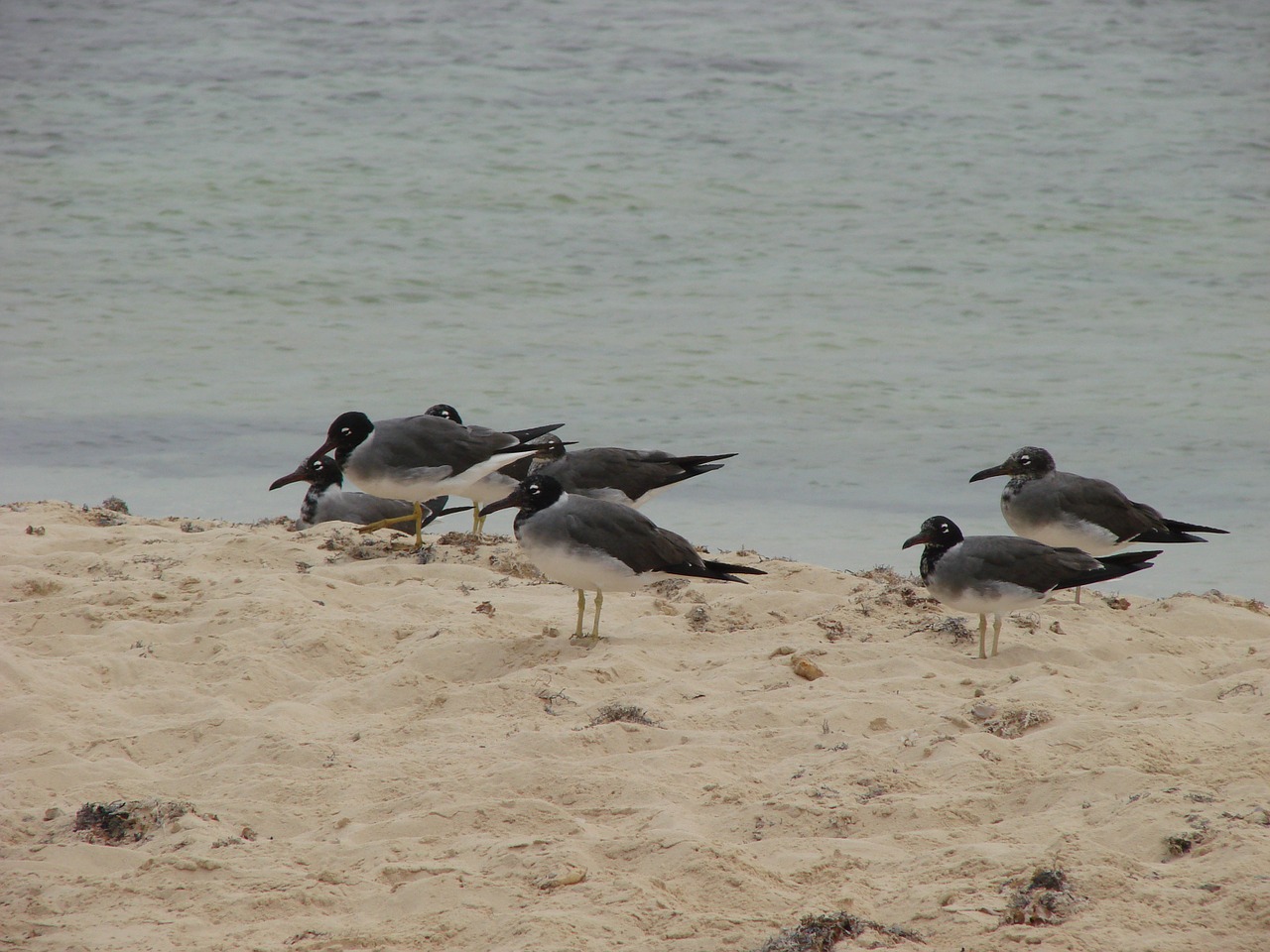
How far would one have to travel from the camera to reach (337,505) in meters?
9.16

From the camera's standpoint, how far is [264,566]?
7.54 metres

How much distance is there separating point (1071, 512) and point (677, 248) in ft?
33.3

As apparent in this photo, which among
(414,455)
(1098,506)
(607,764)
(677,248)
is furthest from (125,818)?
(677,248)

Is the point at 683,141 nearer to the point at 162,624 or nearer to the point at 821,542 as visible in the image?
the point at 821,542

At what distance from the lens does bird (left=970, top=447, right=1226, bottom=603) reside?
25.6 ft

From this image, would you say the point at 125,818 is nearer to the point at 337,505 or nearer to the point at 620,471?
the point at 620,471

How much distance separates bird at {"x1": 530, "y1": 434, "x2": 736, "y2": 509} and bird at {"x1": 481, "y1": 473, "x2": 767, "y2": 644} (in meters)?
1.35

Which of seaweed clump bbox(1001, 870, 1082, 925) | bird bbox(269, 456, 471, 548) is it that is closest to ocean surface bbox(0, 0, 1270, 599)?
bird bbox(269, 456, 471, 548)

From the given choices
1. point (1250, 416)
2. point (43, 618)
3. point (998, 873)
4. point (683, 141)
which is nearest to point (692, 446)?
point (1250, 416)

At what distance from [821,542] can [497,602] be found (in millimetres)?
2947

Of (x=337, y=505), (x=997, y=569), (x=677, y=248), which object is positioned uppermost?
(x=677, y=248)

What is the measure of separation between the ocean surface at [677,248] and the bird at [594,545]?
2.31m

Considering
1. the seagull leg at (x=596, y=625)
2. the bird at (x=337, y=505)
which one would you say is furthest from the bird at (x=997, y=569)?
the bird at (x=337, y=505)

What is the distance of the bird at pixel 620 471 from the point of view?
823 centimetres
